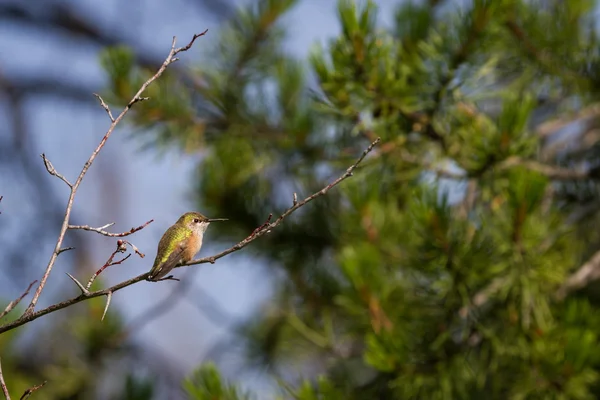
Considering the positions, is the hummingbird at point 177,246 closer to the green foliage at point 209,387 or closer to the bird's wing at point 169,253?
the bird's wing at point 169,253

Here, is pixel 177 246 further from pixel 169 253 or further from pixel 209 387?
pixel 209 387

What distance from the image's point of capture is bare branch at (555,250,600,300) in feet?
5.87

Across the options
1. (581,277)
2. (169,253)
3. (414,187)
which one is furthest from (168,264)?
(581,277)

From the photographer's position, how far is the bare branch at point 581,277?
179cm

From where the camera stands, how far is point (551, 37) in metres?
2.02

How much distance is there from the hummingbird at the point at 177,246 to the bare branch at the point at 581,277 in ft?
3.12

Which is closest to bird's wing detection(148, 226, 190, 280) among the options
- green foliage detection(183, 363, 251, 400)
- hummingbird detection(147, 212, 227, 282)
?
hummingbird detection(147, 212, 227, 282)

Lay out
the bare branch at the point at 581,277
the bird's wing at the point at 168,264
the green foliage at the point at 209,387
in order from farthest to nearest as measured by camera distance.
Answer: the bare branch at the point at 581,277
the green foliage at the point at 209,387
the bird's wing at the point at 168,264

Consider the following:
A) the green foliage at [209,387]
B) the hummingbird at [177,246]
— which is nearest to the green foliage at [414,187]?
the green foliage at [209,387]

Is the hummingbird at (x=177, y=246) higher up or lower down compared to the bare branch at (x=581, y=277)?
higher up

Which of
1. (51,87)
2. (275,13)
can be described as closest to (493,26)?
(275,13)

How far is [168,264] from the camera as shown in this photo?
1237 millimetres

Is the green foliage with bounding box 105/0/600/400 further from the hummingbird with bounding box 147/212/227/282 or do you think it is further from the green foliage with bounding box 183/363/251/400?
the hummingbird with bounding box 147/212/227/282

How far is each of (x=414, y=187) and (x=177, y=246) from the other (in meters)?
0.70
